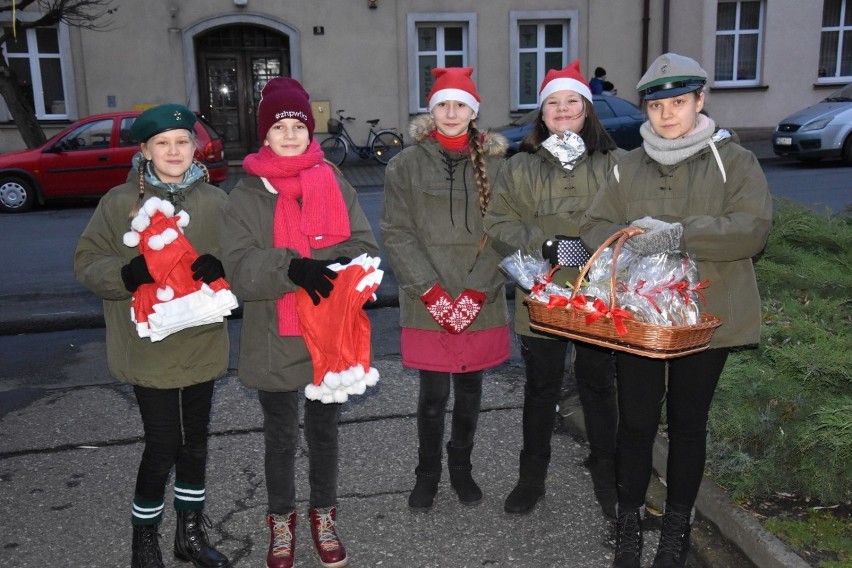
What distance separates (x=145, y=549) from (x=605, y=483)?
2016 mm

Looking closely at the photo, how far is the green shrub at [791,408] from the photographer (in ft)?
12.3

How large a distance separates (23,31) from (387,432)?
1767 cm

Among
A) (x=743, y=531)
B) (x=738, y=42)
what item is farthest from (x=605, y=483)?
(x=738, y=42)

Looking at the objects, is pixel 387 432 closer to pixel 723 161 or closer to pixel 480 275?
pixel 480 275

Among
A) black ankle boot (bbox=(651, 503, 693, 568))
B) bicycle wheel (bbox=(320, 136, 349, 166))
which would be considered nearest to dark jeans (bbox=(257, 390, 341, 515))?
black ankle boot (bbox=(651, 503, 693, 568))

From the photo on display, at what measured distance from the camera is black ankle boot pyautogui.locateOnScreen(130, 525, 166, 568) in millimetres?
3492

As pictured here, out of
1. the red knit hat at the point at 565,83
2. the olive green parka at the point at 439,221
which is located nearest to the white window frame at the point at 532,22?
the red knit hat at the point at 565,83

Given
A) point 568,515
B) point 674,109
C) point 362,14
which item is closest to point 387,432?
point 568,515

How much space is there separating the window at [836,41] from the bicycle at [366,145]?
11.1m

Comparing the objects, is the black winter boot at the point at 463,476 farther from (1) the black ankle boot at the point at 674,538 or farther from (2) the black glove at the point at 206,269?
(2) the black glove at the point at 206,269

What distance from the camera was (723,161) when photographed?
324cm

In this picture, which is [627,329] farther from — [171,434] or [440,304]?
[171,434]

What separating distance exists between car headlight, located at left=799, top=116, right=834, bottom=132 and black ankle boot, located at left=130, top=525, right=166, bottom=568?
643 inches

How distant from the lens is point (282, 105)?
3438 millimetres
